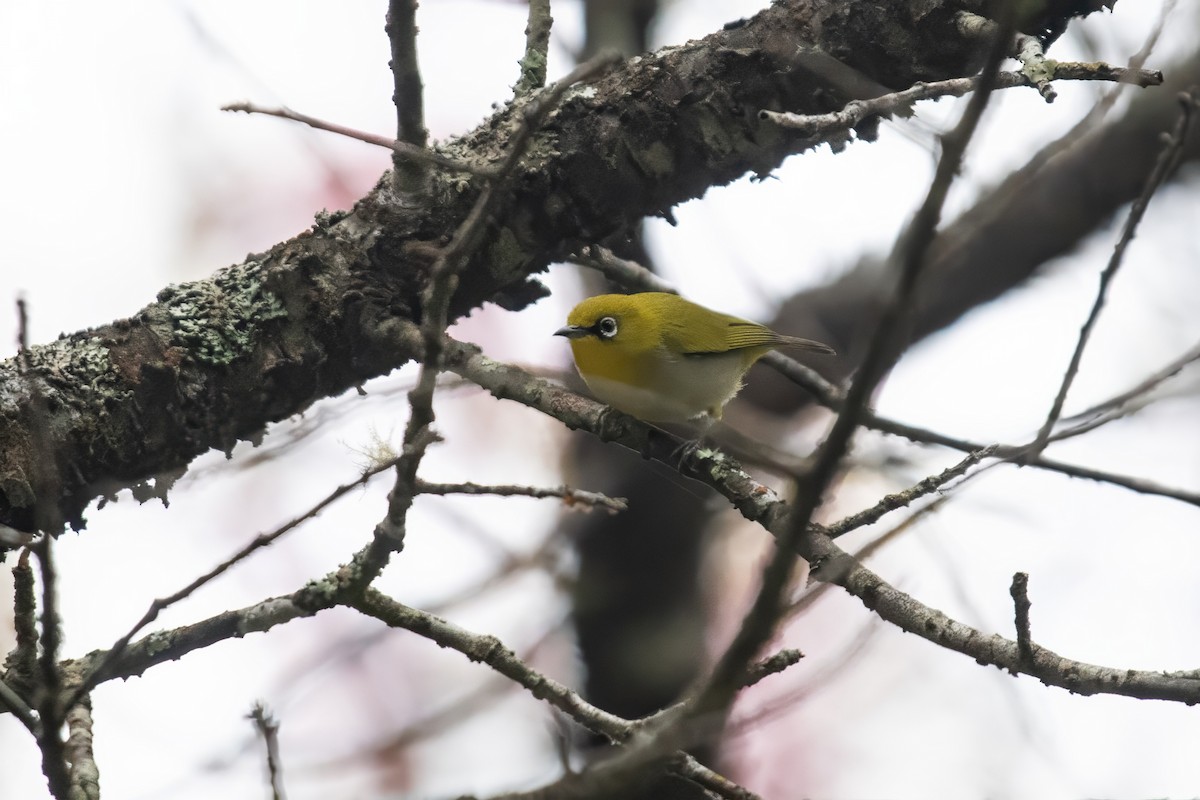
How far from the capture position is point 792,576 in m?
1.12

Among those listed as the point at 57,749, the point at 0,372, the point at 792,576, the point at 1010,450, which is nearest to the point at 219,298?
the point at 0,372

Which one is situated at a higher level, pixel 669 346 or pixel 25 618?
pixel 669 346

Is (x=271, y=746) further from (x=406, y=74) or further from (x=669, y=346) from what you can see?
(x=669, y=346)

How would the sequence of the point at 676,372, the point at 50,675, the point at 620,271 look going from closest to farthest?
1. the point at 50,675
2. the point at 620,271
3. the point at 676,372

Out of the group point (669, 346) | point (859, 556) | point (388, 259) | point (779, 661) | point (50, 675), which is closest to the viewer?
point (859, 556)

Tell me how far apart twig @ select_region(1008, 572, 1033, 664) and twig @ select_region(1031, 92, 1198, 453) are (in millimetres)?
313

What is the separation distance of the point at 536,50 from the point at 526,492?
2012mm

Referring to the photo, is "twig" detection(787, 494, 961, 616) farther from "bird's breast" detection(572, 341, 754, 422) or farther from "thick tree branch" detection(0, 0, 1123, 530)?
"bird's breast" detection(572, 341, 754, 422)

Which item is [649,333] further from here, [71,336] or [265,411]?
[71,336]

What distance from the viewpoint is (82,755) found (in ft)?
7.62

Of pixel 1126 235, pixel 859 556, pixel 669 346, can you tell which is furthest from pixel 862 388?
pixel 669 346

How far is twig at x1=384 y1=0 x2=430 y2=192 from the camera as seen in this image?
2.85m

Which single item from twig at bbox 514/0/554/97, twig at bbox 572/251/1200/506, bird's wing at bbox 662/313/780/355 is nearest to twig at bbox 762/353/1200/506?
twig at bbox 572/251/1200/506

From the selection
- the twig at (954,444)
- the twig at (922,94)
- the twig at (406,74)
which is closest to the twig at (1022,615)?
the twig at (954,444)
